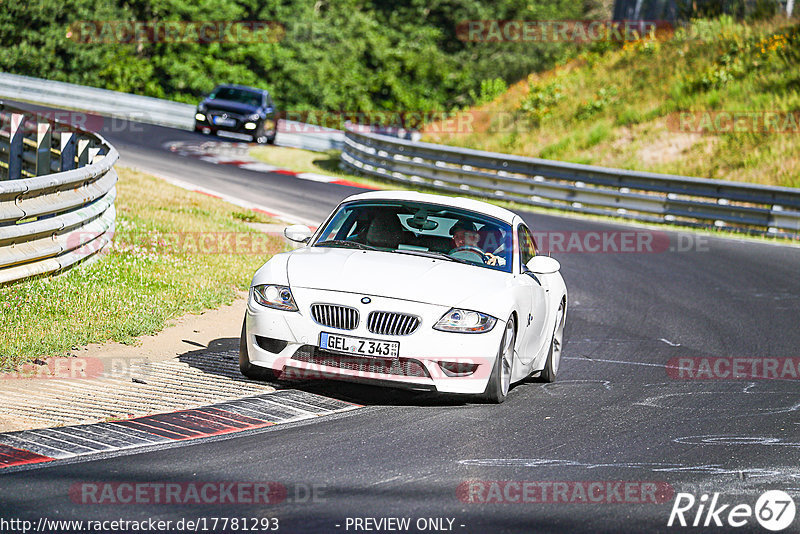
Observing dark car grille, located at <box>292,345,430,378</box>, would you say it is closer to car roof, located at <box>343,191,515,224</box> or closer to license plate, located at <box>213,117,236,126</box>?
car roof, located at <box>343,191,515,224</box>

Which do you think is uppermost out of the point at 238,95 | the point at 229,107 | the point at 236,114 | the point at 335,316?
the point at 335,316

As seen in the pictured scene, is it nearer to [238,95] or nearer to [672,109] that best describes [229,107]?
[238,95]

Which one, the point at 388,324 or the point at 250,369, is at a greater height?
the point at 388,324

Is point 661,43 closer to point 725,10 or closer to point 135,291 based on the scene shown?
point 725,10

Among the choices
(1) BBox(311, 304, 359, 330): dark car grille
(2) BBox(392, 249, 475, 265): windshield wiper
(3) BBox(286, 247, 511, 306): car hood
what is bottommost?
(1) BBox(311, 304, 359, 330): dark car grille

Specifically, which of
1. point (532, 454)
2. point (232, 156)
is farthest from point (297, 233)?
point (232, 156)

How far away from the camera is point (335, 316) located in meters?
7.62

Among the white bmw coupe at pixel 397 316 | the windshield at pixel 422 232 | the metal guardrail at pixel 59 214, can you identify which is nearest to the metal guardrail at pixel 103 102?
the metal guardrail at pixel 59 214

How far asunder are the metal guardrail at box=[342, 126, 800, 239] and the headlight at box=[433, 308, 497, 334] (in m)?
16.0

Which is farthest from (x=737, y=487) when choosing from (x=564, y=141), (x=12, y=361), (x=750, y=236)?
(x=564, y=141)

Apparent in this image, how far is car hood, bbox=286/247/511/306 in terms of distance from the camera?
25.2 feet

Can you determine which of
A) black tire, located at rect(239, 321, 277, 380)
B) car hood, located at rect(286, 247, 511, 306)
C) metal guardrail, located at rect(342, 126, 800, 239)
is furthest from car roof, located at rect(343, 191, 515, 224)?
metal guardrail, located at rect(342, 126, 800, 239)

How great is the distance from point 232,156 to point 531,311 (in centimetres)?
2299

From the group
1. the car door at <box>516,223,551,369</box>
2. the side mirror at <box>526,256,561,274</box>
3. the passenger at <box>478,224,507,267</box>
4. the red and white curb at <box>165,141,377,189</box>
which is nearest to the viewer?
the car door at <box>516,223,551,369</box>
